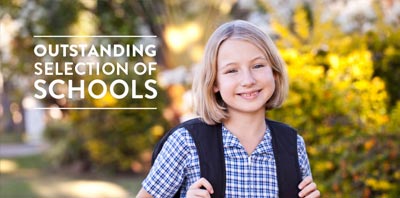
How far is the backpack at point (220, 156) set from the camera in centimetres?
186

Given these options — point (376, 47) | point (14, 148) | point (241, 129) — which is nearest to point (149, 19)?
point (376, 47)

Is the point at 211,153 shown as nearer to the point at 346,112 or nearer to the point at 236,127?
the point at 236,127

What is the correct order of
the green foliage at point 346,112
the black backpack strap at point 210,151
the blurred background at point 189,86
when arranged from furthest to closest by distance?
the blurred background at point 189,86 → the green foliage at point 346,112 → the black backpack strap at point 210,151

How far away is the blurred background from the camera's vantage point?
4.27 metres

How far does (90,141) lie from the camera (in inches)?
362

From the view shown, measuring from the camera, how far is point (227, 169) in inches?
74.0

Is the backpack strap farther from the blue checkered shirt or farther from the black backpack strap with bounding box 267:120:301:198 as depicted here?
the black backpack strap with bounding box 267:120:301:198

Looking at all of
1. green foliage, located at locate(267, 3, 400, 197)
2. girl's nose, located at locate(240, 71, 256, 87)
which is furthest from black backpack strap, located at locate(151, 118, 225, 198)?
green foliage, located at locate(267, 3, 400, 197)

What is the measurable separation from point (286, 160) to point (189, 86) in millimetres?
5699

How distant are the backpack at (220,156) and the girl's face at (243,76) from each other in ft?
0.32

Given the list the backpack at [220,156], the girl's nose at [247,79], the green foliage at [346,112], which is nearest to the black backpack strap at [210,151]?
the backpack at [220,156]

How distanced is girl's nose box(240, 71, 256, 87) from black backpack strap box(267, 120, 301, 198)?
18cm

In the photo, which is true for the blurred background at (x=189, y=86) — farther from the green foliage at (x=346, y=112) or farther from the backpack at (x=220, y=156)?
the backpack at (x=220, y=156)

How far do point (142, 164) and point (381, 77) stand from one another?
4.97m
